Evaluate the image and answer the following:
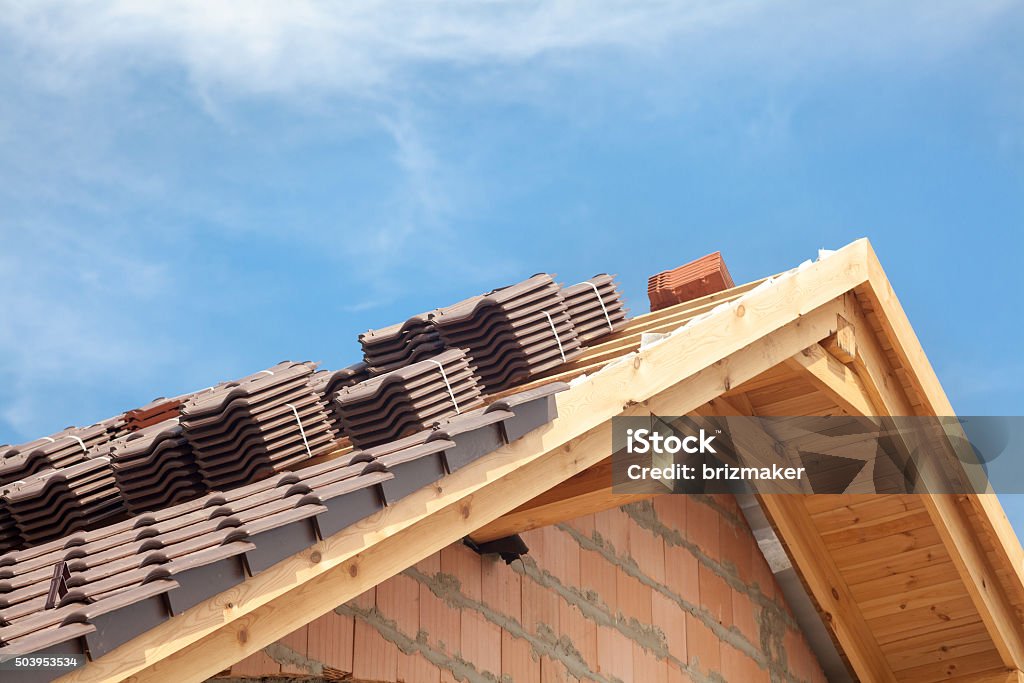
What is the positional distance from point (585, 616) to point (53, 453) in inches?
108

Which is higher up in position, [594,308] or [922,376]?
[594,308]

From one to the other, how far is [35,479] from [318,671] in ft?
5.25

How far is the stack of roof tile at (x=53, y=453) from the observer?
5.84m

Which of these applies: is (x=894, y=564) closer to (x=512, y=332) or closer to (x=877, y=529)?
(x=877, y=529)

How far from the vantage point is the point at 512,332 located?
5.61 meters

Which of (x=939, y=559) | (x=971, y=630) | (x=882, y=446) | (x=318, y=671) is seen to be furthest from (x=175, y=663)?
(x=971, y=630)

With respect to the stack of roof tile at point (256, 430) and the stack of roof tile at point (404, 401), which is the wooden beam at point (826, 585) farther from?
the stack of roof tile at point (256, 430)

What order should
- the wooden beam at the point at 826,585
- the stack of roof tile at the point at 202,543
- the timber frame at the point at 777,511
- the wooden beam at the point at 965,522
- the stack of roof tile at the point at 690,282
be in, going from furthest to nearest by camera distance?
1. the wooden beam at the point at 826,585
2. the stack of roof tile at the point at 690,282
3. the wooden beam at the point at 965,522
4. the timber frame at the point at 777,511
5. the stack of roof tile at the point at 202,543

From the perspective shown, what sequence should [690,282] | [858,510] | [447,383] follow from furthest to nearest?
[858,510]
[690,282]
[447,383]

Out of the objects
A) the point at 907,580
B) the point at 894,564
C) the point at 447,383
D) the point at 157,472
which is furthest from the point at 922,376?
the point at 157,472

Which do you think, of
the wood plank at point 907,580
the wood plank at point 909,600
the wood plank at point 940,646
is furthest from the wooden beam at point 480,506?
the wood plank at point 940,646

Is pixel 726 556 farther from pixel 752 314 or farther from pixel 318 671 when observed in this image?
pixel 318 671

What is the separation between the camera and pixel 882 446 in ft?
21.7

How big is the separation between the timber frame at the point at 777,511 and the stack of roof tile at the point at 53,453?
202cm
